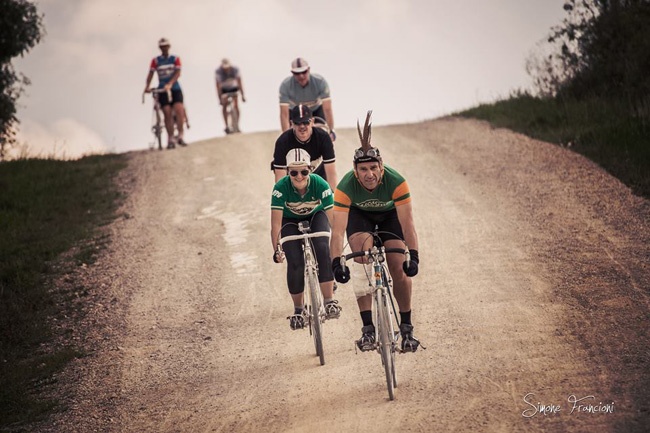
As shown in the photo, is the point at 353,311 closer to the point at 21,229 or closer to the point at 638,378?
the point at 638,378

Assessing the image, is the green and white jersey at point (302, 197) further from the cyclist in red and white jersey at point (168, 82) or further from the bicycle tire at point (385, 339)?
the cyclist in red and white jersey at point (168, 82)

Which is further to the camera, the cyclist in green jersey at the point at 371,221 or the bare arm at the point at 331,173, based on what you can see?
the bare arm at the point at 331,173

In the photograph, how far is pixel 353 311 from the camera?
400 inches

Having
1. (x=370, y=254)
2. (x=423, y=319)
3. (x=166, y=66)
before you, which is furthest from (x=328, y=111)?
(x=166, y=66)

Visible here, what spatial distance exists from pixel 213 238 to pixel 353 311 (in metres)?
4.55

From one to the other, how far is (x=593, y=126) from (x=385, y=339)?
13.4 metres

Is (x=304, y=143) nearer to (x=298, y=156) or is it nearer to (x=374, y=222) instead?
(x=298, y=156)

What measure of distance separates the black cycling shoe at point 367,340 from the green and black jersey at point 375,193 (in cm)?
123

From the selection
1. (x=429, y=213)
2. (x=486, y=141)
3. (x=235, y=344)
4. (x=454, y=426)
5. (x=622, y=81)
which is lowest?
(x=454, y=426)

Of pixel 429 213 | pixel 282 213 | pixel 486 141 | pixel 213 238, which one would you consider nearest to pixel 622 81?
pixel 486 141

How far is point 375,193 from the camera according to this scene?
7.22 meters

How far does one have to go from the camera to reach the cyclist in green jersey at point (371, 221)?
6.97 m
